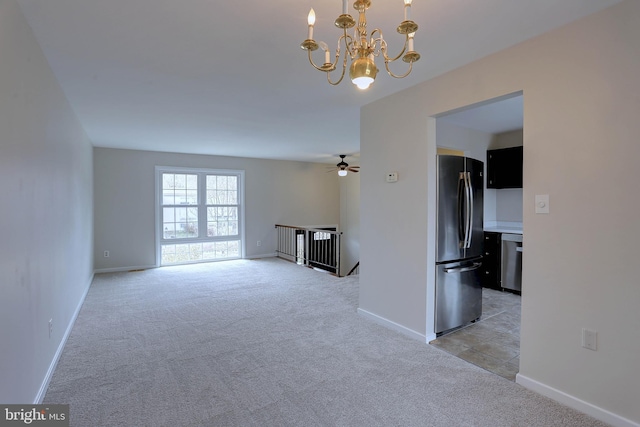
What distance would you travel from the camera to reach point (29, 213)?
6.52ft

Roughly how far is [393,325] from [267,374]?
58.4 inches

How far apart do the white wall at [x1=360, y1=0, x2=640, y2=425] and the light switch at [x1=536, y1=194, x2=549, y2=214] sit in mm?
36

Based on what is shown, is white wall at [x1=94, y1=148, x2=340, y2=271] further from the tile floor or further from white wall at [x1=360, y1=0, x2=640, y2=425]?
white wall at [x1=360, y1=0, x2=640, y2=425]

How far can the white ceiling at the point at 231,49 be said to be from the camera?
1.86 m

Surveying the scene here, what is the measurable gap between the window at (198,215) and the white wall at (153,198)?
0.58 ft

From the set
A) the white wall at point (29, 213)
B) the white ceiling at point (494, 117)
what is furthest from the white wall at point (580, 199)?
the white wall at point (29, 213)

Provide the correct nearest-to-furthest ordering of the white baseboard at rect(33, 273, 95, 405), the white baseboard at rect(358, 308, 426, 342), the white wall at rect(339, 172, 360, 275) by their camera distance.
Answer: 1. the white baseboard at rect(33, 273, 95, 405)
2. the white baseboard at rect(358, 308, 426, 342)
3. the white wall at rect(339, 172, 360, 275)

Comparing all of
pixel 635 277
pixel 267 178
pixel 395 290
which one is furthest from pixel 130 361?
pixel 267 178

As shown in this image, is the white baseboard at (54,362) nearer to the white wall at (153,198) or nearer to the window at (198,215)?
the white wall at (153,198)

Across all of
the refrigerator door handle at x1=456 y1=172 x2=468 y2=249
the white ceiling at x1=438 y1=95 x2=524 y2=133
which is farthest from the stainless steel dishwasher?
the refrigerator door handle at x1=456 y1=172 x2=468 y2=249

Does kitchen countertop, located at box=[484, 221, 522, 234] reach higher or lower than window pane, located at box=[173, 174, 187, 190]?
lower

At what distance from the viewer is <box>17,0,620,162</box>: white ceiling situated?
1864 mm

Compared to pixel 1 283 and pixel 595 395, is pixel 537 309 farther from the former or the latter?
pixel 1 283

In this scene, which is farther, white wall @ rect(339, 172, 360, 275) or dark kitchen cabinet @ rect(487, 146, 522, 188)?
white wall @ rect(339, 172, 360, 275)
